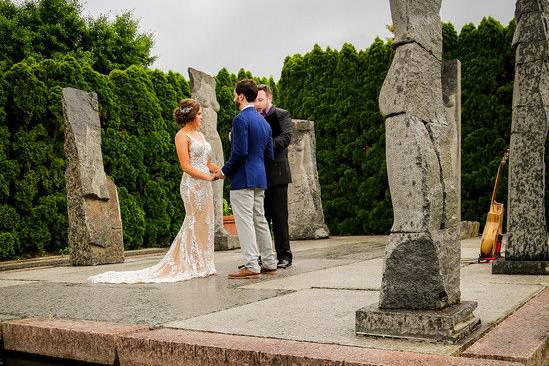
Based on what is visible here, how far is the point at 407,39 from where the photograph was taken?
312 cm

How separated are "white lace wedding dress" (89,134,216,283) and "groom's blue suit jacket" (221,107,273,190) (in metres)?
0.85

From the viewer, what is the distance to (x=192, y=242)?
6527mm

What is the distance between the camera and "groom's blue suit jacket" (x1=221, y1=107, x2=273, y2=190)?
577 cm

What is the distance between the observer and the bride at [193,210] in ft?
21.0

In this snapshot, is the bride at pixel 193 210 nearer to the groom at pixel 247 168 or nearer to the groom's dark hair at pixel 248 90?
the groom at pixel 247 168

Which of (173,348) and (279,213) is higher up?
(279,213)

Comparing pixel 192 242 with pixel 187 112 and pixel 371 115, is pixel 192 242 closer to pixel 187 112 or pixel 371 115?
pixel 187 112

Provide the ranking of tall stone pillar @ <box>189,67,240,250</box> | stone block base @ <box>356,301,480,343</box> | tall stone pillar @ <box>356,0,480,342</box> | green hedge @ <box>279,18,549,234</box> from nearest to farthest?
stone block base @ <box>356,301,480,343</box>, tall stone pillar @ <box>356,0,480,342</box>, tall stone pillar @ <box>189,67,240,250</box>, green hedge @ <box>279,18,549,234</box>

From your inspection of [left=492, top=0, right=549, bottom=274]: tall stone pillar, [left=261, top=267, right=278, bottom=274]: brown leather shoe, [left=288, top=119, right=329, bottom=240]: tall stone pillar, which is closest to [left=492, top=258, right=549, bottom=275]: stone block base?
[left=492, top=0, right=549, bottom=274]: tall stone pillar

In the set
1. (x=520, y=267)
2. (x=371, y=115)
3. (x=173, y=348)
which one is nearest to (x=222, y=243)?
(x=371, y=115)

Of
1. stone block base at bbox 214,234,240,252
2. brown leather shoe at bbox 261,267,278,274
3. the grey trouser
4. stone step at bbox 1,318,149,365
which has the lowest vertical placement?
stone step at bbox 1,318,149,365

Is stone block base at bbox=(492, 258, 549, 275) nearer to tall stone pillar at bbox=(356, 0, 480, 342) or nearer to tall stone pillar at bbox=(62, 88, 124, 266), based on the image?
tall stone pillar at bbox=(356, 0, 480, 342)

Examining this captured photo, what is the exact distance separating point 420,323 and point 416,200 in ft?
2.01

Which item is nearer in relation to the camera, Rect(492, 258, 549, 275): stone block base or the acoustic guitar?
Rect(492, 258, 549, 275): stone block base
